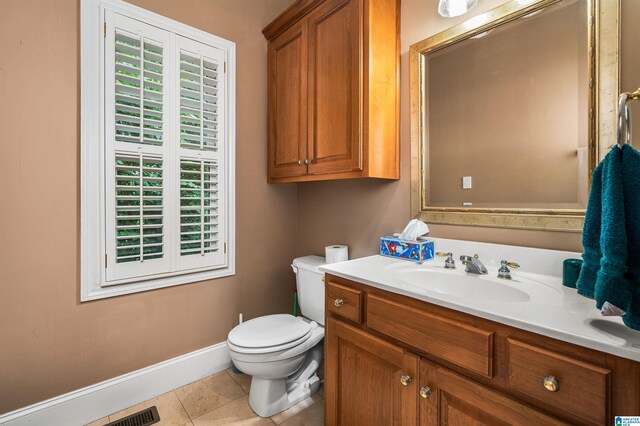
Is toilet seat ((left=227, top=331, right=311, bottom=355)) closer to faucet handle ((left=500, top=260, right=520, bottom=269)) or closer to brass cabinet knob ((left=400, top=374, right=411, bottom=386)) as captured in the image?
brass cabinet knob ((left=400, top=374, right=411, bottom=386))

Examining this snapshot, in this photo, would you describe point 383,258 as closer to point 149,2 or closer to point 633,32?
point 633,32

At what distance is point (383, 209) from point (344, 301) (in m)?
0.69

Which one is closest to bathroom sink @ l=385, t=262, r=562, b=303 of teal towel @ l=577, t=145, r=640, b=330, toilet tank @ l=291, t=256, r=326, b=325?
teal towel @ l=577, t=145, r=640, b=330

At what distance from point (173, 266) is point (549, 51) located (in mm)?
2101

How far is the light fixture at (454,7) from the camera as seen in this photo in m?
1.33

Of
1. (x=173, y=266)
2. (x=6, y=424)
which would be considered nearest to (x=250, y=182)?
(x=173, y=266)

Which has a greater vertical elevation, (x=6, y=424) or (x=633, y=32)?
(x=633, y=32)

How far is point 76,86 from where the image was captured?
1.49 m

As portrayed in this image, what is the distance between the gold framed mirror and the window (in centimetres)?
125

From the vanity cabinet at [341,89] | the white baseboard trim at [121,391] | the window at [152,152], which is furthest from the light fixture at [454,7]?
the white baseboard trim at [121,391]

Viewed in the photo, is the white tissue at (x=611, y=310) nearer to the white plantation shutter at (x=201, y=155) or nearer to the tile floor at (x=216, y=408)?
the tile floor at (x=216, y=408)

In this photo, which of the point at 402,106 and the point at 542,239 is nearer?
the point at 542,239

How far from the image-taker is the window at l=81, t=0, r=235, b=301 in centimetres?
153

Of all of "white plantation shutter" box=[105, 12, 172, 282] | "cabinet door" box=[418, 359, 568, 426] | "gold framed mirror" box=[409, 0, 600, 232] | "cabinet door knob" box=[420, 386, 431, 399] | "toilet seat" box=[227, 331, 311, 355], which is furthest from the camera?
"white plantation shutter" box=[105, 12, 172, 282]
